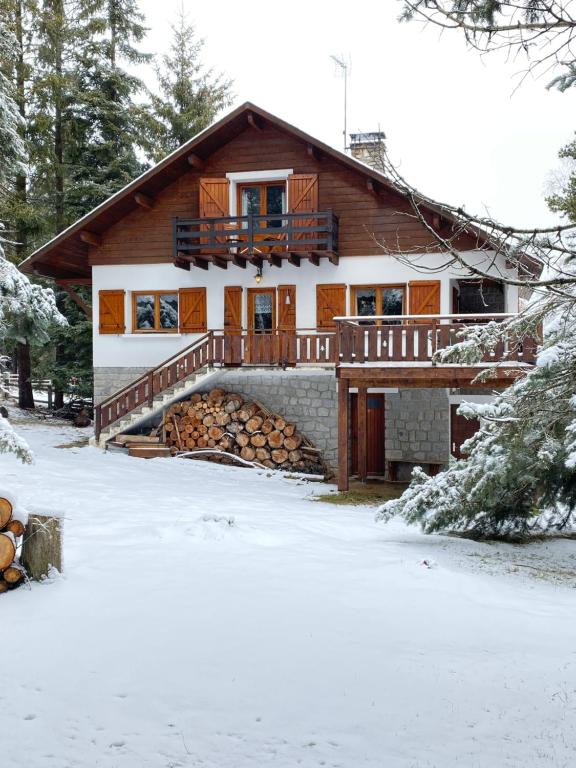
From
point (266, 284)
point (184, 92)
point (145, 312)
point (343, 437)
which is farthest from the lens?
point (184, 92)

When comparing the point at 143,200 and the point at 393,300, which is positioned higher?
the point at 143,200

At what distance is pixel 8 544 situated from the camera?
636 cm

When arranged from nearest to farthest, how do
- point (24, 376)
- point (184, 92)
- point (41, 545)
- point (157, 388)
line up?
point (41, 545)
point (157, 388)
point (24, 376)
point (184, 92)

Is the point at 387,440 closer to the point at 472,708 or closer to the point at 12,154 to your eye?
the point at 12,154

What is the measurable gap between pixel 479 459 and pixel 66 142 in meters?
20.2

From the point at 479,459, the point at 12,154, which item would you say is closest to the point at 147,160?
the point at 12,154

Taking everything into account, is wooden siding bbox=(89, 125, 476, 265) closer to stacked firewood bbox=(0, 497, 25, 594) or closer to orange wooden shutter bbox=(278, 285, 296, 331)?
orange wooden shutter bbox=(278, 285, 296, 331)

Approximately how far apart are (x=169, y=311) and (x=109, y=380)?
2.43m

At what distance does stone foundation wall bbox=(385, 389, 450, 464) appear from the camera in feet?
58.5

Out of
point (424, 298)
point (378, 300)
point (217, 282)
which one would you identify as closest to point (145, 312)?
point (217, 282)

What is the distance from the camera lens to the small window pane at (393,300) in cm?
1859

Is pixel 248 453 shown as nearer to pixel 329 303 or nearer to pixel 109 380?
pixel 329 303

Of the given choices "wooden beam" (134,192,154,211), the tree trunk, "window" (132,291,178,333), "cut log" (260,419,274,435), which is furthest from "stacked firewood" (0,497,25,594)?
the tree trunk

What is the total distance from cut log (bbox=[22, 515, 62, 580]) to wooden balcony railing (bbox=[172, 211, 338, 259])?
481 inches
